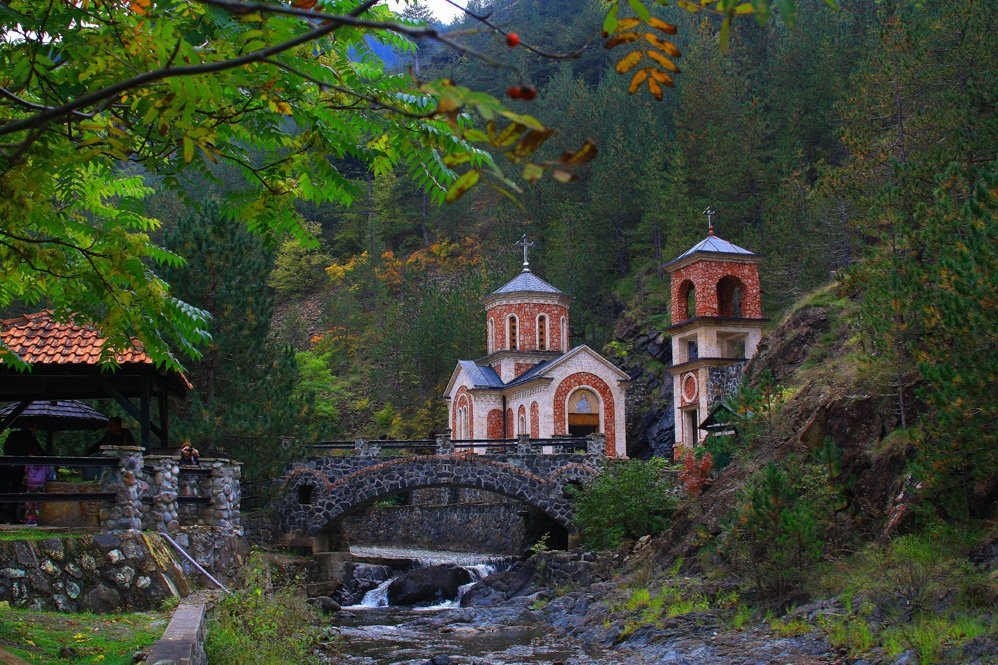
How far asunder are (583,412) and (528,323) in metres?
4.84

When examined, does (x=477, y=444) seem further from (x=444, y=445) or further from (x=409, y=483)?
(x=409, y=483)

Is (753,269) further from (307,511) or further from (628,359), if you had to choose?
(307,511)

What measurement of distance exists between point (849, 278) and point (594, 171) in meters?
29.2

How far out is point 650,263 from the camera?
43.6 metres

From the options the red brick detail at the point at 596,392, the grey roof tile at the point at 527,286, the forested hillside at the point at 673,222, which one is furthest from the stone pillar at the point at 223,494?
the grey roof tile at the point at 527,286

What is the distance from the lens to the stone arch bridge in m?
26.8

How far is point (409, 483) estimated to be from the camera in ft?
89.5

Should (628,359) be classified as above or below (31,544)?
above

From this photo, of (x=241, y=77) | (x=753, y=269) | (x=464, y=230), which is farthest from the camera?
(x=464, y=230)

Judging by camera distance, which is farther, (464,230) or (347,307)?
(464,230)

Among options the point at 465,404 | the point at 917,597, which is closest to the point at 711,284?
the point at 465,404

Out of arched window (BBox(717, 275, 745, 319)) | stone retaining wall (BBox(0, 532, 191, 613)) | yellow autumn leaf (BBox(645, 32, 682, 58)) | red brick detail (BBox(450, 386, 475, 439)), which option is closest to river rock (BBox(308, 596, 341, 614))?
stone retaining wall (BBox(0, 532, 191, 613))

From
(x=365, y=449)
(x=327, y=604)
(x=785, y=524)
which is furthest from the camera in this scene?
(x=365, y=449)

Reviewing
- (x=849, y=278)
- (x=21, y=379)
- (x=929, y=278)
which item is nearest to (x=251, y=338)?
(x=21, y=379)
